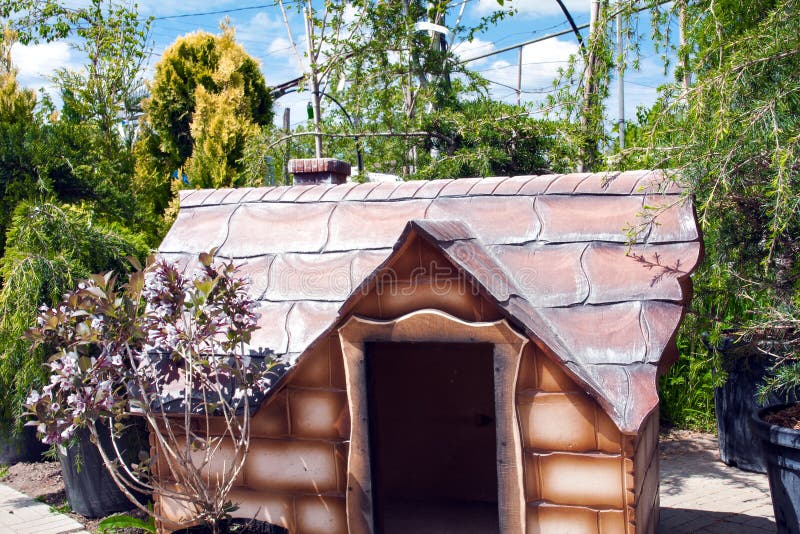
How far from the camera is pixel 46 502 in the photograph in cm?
634

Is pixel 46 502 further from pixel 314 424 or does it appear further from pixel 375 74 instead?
pixel 375 74

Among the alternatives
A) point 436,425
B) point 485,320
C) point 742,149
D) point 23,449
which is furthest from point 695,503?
point 23,449

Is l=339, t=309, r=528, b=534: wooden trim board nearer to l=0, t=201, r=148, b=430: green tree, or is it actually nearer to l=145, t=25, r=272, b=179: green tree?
l=0, t=201, r=148, b=430: green tree

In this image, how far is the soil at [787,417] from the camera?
4.26 metres

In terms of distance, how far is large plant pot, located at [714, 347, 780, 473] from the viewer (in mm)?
6246

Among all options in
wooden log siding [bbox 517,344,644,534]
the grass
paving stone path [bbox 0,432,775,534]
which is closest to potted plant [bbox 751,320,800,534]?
paving stone path [bbox 0,432,775,534]

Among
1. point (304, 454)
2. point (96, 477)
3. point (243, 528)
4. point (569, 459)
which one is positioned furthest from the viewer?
point (96, 477)

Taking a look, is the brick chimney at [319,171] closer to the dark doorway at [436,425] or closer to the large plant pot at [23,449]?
the dark doorway at [436,425]

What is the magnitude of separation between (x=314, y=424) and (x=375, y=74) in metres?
5.48

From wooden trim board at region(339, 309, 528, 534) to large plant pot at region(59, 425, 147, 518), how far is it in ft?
9.11

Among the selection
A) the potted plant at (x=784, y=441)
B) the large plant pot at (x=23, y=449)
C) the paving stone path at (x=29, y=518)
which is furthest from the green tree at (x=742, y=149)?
the large plant pot at (x=23, y=449)

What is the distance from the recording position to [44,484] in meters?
6.84

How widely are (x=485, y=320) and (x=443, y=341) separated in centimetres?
24

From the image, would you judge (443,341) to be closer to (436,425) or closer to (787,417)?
(787,417)
